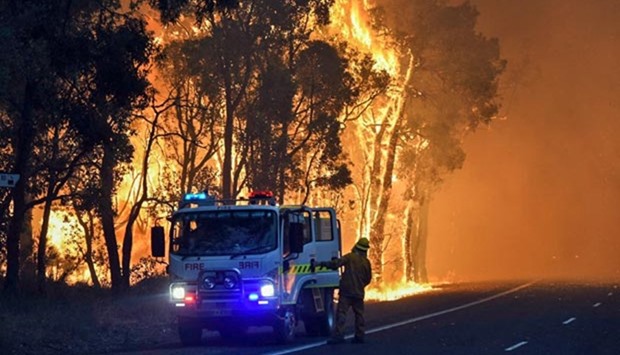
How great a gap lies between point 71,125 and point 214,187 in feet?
77.6

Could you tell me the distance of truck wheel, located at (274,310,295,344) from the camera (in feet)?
77.0

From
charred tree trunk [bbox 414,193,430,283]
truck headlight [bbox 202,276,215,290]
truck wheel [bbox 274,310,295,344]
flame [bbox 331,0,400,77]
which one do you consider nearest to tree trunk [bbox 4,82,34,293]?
truck headlight [bbox 202,276,215,290]

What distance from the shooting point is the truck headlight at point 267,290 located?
22734 millimetres

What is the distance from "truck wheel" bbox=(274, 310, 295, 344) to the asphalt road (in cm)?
20

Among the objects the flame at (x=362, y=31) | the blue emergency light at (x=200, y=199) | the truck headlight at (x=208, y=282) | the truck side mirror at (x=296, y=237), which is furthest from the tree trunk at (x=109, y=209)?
the flame at (x=362, y=31)

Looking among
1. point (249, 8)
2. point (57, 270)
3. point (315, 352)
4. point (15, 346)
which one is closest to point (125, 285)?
point (57, 270)

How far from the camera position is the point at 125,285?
39.1 meters

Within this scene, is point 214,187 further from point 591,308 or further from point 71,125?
point 71,125

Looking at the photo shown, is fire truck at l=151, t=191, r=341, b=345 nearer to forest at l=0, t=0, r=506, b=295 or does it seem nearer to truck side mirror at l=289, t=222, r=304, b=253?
truck side mirror at l=289, t=222, r=304, b=253

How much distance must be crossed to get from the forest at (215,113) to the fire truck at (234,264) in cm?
292

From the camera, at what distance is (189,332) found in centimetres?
2380

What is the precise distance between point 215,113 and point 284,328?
25808mm

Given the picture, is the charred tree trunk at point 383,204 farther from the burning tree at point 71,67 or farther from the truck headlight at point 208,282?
the truck headlight at point 208,282

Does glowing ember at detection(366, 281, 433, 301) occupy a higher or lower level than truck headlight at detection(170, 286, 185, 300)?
higher
